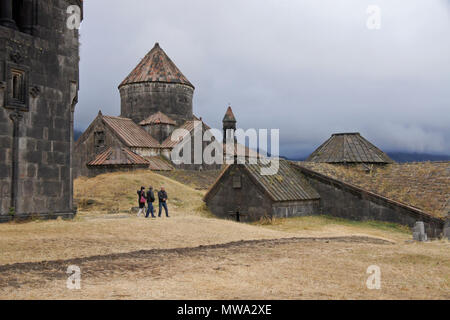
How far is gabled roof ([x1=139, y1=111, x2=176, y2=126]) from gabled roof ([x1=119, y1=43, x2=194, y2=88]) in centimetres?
350

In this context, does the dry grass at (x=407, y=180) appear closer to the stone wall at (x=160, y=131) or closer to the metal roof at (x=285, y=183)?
the metal roof at (x=285, y=183)

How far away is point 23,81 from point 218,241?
377 inches

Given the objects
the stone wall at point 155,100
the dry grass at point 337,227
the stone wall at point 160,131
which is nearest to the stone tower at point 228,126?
the stone wall at point 155,100

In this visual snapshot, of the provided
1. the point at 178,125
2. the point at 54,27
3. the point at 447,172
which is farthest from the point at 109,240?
the point at 178,125

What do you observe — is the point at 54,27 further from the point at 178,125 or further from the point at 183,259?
the point at 178,125

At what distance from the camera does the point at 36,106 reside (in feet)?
57.0

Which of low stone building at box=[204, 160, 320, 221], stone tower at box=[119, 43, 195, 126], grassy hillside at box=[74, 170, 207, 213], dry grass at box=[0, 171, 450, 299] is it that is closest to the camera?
dry grass at box=[0, 171, 450, 299]

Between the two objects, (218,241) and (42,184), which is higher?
(42,184)

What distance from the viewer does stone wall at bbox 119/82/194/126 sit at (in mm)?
44469

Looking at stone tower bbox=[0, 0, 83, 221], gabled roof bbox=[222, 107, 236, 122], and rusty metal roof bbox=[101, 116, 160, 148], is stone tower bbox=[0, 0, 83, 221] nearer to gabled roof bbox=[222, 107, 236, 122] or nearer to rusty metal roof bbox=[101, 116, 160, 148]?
rusty metal roof bbox=[101, 116, 160, 148]

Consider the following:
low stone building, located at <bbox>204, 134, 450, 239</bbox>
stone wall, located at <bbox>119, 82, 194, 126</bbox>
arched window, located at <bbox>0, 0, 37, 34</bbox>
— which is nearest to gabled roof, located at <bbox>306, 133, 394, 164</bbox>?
low stone building, located at <bbox>204, 134, 450, 239</bbox>

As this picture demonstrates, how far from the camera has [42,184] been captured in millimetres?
17422

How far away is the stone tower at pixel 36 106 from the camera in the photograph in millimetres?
16281
